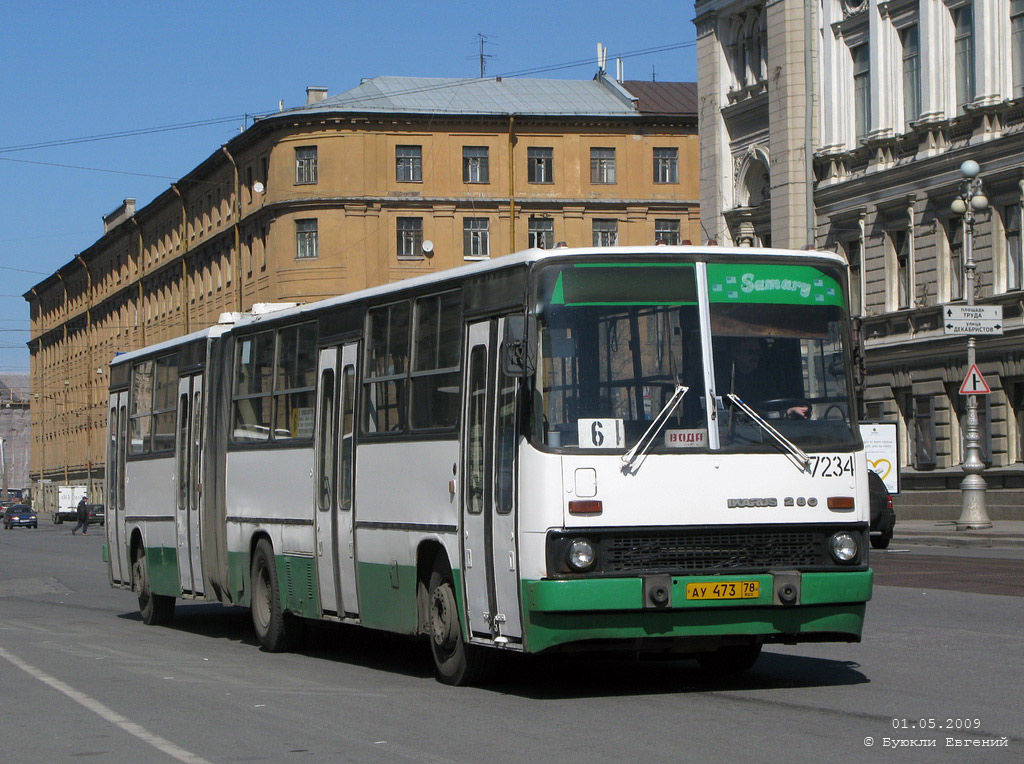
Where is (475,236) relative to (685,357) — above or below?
above

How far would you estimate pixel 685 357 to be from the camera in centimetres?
1055

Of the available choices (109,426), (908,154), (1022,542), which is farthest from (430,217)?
(109,426)

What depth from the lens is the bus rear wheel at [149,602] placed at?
18781 millimetres

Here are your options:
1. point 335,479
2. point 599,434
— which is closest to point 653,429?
point 599,434

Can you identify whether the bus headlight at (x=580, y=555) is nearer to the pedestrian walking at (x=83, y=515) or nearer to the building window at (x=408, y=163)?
the pedestrian walking at (x=83, y=515)

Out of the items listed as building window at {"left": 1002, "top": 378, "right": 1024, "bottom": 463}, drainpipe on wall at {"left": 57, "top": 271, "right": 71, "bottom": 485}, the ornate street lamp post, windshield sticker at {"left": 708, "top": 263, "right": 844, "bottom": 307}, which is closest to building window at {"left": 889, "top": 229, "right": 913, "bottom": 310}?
building window at {"left": 1002, "top": 378, "right": 1024, "bottom": 463}

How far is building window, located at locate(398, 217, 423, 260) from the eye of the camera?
75688 millimetres

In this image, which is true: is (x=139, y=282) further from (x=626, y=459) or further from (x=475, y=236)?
(x=626, y=459)

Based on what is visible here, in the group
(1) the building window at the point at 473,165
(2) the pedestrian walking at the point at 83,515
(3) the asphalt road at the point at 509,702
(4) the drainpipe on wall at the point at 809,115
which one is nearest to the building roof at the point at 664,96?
(1) the building window at the point at 473,165

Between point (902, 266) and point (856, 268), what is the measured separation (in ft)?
6.65

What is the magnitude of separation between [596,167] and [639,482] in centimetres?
6801

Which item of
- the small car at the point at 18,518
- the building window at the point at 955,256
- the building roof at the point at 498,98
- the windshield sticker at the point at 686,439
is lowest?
the small car at the point at 18,518

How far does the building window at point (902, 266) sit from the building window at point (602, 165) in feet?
114

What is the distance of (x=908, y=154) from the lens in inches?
1663
